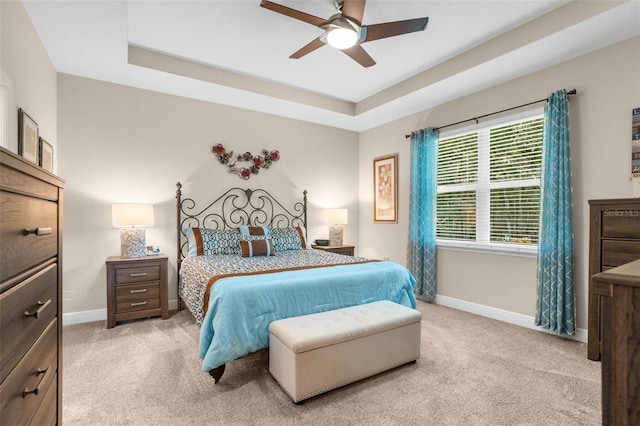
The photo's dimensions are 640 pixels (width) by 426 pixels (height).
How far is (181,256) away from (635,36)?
4989 millimetres

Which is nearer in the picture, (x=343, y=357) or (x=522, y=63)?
(x=343, y=357)

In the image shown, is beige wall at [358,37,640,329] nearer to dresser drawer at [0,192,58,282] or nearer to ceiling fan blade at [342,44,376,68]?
ceiling fan blade at [342,44,376,68]

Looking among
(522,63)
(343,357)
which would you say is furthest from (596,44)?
(343,357)

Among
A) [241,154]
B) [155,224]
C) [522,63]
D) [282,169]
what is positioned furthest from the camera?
[282,169]

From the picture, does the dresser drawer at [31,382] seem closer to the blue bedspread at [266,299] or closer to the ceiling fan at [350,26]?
the blue bedspread at [266,299]

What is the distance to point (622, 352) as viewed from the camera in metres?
→ 0.70

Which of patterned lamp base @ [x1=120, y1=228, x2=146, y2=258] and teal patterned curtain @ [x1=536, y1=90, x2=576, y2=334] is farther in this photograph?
patterned lamp base @ [x1=120, y1=228, x2=146, y2=258]

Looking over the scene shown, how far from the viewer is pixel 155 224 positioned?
3891 millimetres

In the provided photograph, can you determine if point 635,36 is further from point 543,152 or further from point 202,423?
point 202,423


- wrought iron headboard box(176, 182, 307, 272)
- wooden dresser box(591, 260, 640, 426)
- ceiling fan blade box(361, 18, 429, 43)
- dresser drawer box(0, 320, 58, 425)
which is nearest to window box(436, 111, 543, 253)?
ceiling fan blade box(361, 18, 429, 43)

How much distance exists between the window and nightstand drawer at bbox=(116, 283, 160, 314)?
3.53 m

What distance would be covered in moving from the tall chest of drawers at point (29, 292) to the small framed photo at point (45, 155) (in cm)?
210

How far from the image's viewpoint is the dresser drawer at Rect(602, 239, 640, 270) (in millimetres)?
2332

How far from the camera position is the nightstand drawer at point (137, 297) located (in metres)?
3.31
